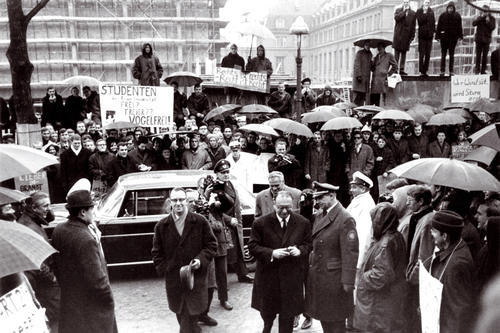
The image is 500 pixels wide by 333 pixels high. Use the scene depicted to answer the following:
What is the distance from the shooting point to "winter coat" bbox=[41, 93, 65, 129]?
1454cm

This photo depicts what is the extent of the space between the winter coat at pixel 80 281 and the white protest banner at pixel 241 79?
12.1 m

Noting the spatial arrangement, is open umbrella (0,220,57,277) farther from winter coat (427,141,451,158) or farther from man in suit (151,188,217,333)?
winter coat (427,141,451,158)

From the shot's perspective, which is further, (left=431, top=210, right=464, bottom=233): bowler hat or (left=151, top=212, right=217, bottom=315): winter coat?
(left=151, top=212, right=217, bottom=315): winter coat

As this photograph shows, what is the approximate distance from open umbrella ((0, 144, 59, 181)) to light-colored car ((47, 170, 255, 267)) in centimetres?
231

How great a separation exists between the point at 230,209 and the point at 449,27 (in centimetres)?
1303

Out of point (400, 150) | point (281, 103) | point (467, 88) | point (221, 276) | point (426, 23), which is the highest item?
point (426, 23)

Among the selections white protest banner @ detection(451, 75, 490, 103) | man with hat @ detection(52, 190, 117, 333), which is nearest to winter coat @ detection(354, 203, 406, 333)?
man with hat @ detection(52, 190, 117, 333)

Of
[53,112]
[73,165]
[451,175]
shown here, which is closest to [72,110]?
[53,112]

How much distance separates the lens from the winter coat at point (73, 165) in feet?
33.5

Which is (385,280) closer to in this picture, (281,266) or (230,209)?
(281,266)

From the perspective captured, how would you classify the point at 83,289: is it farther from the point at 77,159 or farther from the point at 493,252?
the point at 77,159

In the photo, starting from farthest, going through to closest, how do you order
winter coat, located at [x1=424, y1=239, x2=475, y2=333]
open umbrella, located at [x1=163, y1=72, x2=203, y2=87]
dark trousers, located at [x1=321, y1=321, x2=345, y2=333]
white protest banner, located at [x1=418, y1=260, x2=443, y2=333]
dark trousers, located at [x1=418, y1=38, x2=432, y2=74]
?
dark trousers, located at [x1=418, y1=38, x2=432, y2=74] < open umbrella, located at [x1=163, y1=72, x2=203, y2=87] < dark trousers, located at [x1=321, y1=321, x2=345, y2=333] < winter coat, located at [x1=424, y1=239, x2=475, y2=333] < white protest banner, located at [x1=418, y1=260, x2=443, y2=333]

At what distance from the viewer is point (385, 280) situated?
5.06 m

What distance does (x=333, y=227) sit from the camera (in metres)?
5.54
